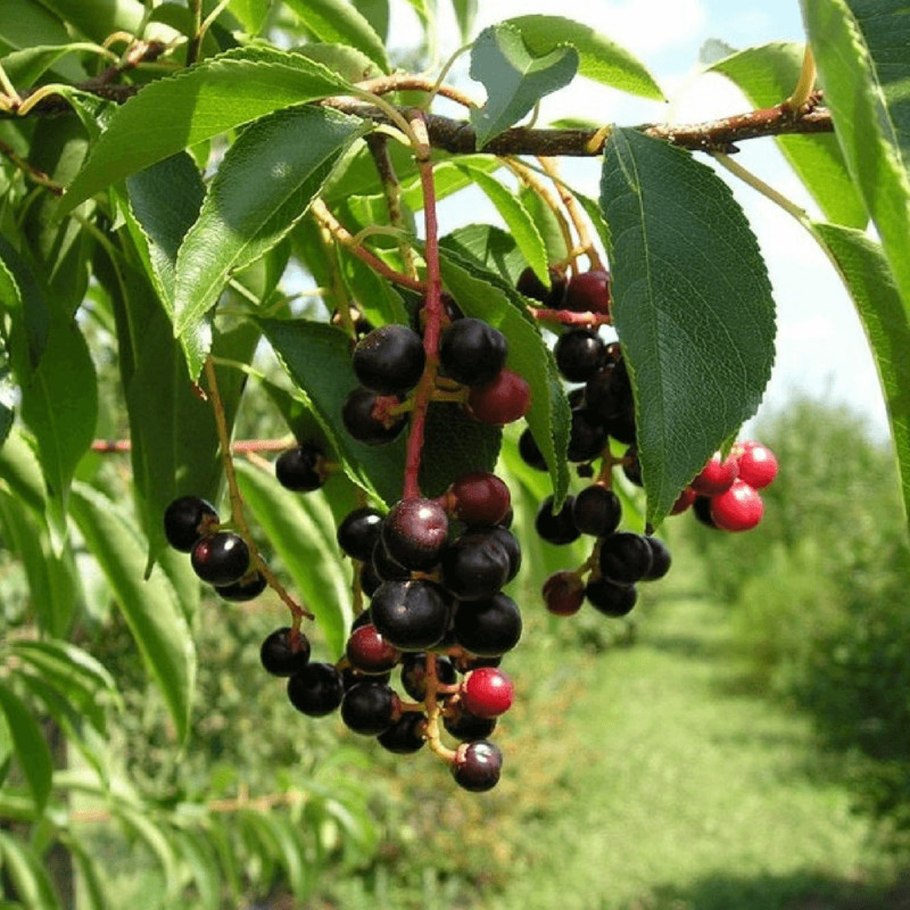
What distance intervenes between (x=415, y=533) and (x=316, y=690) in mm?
257

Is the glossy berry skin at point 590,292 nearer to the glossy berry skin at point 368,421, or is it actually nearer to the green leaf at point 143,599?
the glossy berry skin at point 368,421

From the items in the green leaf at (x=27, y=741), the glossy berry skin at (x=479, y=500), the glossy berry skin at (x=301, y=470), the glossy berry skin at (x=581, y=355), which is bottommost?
the green leaf at (x=27, y=741)

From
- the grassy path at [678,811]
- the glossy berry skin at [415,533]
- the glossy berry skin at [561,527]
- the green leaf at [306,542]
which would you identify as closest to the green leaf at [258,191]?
the glossy berry skin at [415,533]

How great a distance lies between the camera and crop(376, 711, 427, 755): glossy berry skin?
0.73m

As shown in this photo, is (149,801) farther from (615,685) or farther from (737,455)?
Result: (615,685)

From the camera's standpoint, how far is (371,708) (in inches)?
28.0

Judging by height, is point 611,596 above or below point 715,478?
below

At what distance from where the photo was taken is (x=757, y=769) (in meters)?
12.2

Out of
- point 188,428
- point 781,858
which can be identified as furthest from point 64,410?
point 781,858

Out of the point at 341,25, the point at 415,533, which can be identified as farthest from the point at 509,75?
the point at 341,25

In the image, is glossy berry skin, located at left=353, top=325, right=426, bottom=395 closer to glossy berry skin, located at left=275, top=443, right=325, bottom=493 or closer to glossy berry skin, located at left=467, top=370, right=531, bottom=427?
glossy berry skin, located at left=467, top=370, right=531, bottom=427

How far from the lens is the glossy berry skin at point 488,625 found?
24.9 inches

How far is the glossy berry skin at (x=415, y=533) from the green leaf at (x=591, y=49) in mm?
335

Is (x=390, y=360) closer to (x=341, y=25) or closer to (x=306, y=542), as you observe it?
(x=341, y=25)
